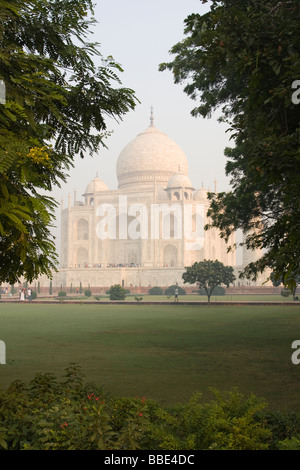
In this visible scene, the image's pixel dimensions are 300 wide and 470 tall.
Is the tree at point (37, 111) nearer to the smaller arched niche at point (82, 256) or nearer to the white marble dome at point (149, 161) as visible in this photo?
the white marble dome at point (149, 161)

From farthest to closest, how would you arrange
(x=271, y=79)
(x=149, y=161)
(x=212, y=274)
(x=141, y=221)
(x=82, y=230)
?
(x=82, y=230) → (x=149, y=161) → (x=141, y=221) → (x=212, y=274) → (x=271, y=79)

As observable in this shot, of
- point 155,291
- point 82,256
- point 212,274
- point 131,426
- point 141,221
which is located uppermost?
point 141,221

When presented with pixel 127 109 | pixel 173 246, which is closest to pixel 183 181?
pixel 173 246

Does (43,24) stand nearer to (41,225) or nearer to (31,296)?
(41,225)

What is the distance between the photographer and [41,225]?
3676mm

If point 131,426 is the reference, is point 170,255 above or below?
above

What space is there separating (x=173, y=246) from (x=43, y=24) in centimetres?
4868

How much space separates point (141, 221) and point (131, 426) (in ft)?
163

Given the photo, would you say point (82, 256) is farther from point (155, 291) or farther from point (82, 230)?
point (155, 291)

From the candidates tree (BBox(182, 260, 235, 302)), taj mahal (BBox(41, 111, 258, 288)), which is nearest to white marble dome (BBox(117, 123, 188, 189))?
taj mahal (BBox(41, 111, 258, 288))

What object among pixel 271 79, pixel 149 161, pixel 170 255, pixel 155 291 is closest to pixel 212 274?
pixel 155 291

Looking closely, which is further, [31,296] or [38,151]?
[31,296]

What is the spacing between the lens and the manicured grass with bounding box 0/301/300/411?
595cm

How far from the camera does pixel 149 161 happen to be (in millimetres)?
55219
